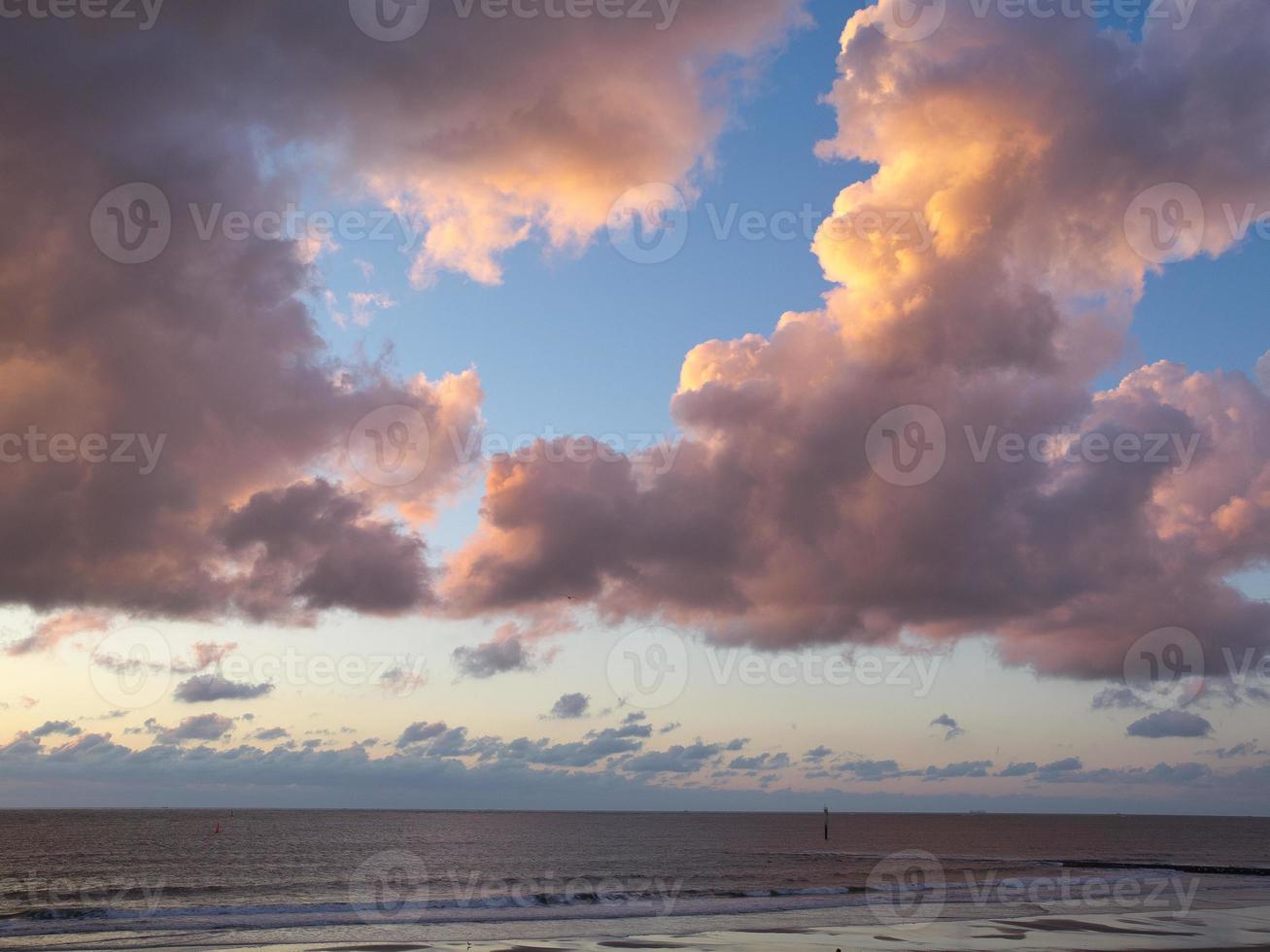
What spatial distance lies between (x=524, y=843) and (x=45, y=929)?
108314 millimetres

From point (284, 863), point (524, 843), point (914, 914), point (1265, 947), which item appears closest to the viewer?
point (1265, 947)

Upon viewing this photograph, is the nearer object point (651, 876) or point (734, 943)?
point (734, 943)

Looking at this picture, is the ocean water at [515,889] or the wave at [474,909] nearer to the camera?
the ocean water at [515,889]

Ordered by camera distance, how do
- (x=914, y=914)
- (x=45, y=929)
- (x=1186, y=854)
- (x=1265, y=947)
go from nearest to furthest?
(x=1265, y=947)
(x=45, y=929)
(x=914, y=914)
(x=1186, y=854)

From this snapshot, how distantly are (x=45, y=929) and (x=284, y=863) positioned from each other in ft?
181

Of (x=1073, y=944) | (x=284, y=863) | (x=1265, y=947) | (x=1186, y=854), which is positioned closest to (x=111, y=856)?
(x=284, y=863)

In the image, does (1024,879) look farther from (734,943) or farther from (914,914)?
(734,943)

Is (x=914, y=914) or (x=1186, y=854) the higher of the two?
(x=914, y=914)

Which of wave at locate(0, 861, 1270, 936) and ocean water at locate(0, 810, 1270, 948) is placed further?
wave at locate(0, 861, 1270, 936)

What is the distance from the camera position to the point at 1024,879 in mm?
85000

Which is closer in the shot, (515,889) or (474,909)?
(474,909)

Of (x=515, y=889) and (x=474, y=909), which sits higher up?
(x=474, y=909)

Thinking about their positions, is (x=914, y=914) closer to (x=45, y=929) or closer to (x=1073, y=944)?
(x=1073, y=944)

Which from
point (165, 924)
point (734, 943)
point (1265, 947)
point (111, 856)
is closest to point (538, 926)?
point (734, 943)
